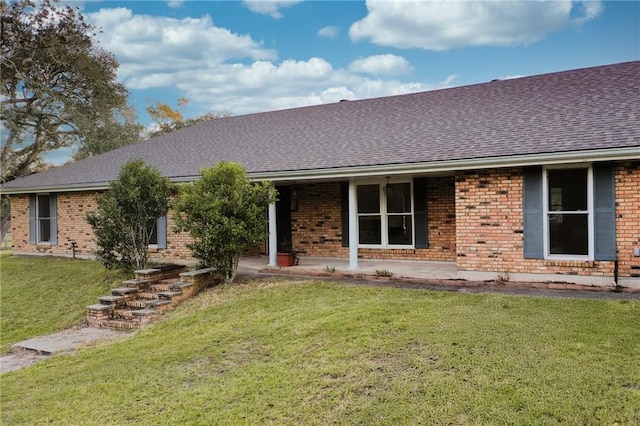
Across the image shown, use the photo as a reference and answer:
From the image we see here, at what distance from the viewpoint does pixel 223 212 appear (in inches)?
368

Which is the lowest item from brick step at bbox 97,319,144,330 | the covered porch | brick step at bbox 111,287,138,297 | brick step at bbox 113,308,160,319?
brick step at bbox 97,319,144,330

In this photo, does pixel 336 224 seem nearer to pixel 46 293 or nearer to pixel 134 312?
pixel 134 312

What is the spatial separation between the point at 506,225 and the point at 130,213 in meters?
8.04

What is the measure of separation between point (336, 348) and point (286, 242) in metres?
7.66

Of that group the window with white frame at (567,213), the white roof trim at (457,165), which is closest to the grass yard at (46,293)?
the white roof trim at (457,165)

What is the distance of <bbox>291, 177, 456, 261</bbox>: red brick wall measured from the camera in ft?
37.3

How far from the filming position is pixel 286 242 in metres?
13.1

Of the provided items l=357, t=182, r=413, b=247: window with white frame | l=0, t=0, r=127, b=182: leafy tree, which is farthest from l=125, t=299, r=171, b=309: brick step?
l=0, t=0, r=127, b=182: leafy tree

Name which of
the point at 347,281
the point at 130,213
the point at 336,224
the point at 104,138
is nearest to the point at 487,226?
the point at 347,281

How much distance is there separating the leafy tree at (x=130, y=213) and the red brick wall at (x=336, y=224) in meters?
3.78

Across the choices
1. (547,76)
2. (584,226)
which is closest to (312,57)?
(547,76)

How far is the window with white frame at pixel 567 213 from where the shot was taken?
834 centimetres

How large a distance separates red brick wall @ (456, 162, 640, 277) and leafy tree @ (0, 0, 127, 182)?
24252 millimetres

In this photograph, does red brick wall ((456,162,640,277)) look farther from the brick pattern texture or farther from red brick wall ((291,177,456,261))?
red brick wall ((291,177,456,261))
